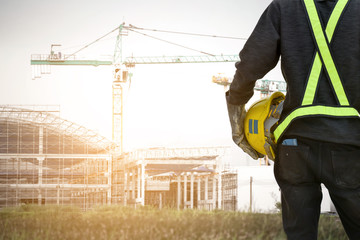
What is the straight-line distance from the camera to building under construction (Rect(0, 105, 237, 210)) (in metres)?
24.4

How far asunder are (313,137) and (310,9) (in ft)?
1.19

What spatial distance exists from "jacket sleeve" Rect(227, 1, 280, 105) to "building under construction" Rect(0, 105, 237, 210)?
21.8 m

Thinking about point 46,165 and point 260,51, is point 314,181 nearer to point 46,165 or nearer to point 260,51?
point 260,51

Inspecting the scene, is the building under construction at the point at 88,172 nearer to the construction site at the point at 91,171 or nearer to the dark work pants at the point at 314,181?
the construction site at the point at 91,171

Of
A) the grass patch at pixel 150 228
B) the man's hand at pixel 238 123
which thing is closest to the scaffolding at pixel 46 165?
the grass patch at pixel 150 228

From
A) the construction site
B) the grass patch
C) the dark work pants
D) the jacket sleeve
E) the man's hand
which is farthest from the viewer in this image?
the construction site

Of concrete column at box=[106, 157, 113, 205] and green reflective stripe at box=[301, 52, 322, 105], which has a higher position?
green reflective stripe at box=[301, 52, 322, 105]

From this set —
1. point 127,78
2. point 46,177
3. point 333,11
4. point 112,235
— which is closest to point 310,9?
point 333,11

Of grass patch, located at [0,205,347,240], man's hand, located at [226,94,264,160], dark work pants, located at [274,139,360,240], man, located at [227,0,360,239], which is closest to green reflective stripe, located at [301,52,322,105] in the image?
man, located at [227,0,360,239]

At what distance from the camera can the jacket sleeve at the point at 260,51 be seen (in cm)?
148

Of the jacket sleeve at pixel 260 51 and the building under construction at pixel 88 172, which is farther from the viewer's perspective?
the building under construction at pixel 88 172

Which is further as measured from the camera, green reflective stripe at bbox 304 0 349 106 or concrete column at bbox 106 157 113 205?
concrete column at bbox 106 157 113 205

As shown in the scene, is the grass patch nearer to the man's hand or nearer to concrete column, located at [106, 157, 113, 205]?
the man's hand

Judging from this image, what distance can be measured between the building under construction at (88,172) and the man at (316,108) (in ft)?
71.5
